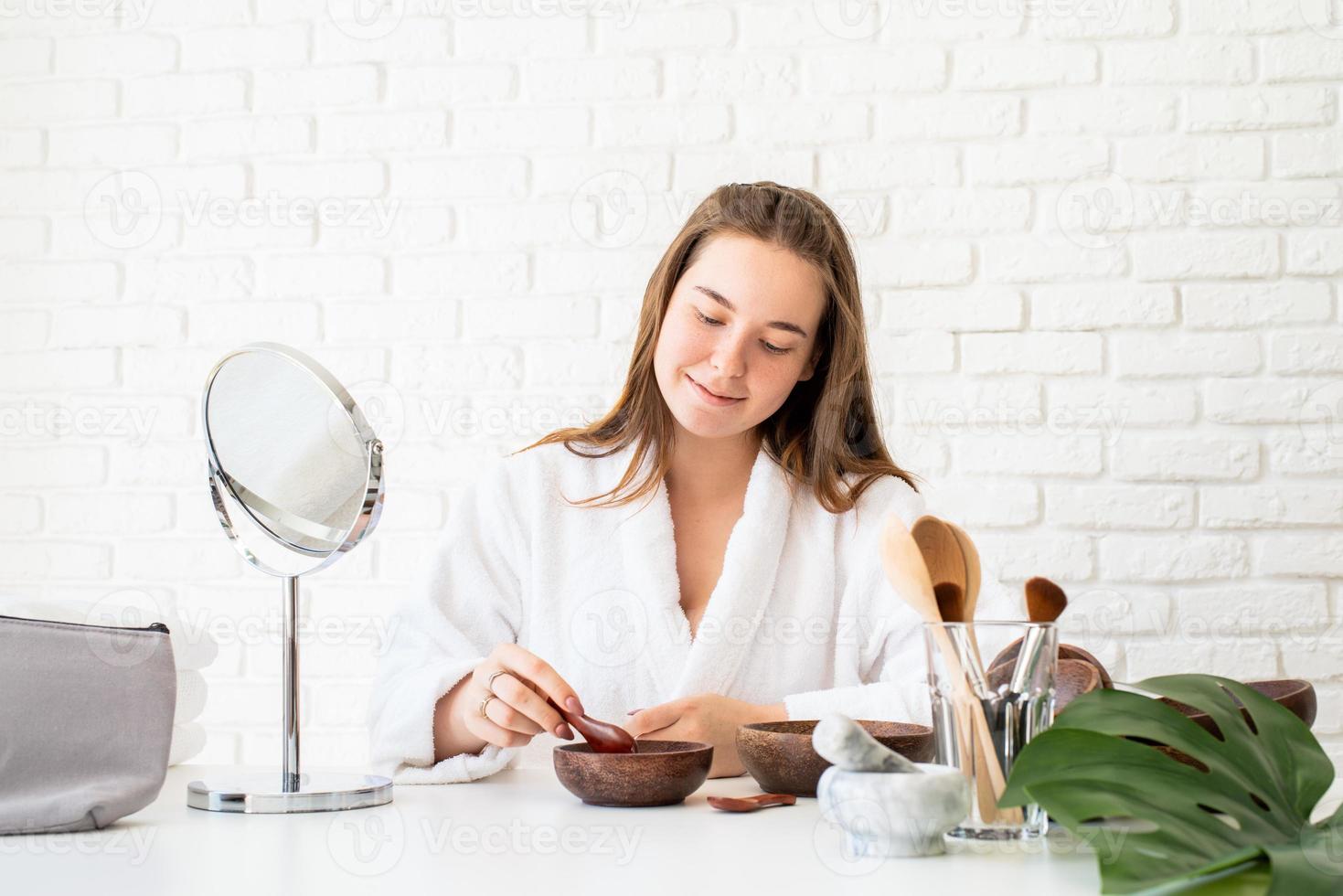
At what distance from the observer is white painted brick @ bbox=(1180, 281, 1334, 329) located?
194 centimetres

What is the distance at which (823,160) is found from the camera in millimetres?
2045

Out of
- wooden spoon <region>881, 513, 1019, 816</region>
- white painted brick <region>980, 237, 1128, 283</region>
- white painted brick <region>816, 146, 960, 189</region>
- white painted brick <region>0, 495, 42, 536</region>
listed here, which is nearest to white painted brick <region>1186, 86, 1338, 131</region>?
white painted brick <region>980, 237, 1128, 283</region>

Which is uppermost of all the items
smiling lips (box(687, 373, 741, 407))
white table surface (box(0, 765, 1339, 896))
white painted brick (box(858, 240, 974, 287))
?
white painted brick (box(858, 240, 974, 287))

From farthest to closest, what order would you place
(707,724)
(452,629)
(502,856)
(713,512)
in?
(713,512)
(452,629)
(707,724)
(502,856)

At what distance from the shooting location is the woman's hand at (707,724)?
1099 millimetres

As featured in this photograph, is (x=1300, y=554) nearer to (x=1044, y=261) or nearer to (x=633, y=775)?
(x=1044, y=261)

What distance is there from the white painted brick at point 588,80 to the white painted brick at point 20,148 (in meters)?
0.94

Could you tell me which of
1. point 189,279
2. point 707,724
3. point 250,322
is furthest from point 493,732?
point 189,279

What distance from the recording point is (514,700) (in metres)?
1.03

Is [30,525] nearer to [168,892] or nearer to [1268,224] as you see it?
[168,892]

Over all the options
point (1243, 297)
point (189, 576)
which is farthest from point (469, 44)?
point (1243, 297)

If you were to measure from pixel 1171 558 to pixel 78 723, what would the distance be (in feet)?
5.37

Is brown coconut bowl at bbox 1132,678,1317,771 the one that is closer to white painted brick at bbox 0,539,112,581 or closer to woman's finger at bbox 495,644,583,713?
woman's finger at bbox 495,644,583,713

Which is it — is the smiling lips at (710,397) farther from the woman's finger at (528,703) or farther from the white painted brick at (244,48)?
the white painted brick at (244,48)
